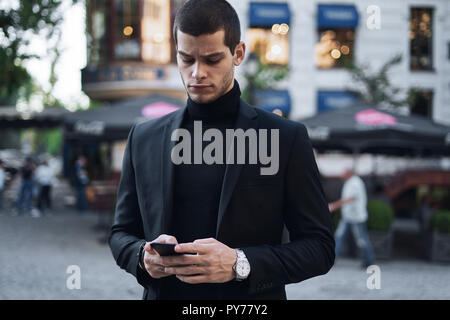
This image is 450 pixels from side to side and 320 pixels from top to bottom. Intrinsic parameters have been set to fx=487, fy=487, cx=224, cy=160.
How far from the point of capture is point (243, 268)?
1641mm

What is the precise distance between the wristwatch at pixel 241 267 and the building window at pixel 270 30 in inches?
726

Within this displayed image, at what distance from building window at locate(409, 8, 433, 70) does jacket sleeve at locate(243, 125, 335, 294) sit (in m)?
21.2

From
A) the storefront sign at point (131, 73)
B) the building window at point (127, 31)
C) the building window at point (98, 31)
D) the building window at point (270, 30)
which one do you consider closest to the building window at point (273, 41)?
the building window at point (270, 30)

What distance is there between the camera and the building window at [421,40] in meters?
21.1

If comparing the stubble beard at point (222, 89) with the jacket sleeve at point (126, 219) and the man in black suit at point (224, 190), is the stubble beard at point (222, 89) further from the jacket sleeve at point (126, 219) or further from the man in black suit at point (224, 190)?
the jacket sleeve at point (126, 219)

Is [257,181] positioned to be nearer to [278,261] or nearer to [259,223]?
[259,223]

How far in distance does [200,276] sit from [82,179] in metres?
16.8

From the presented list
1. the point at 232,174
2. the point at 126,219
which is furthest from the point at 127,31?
the point at 232,174

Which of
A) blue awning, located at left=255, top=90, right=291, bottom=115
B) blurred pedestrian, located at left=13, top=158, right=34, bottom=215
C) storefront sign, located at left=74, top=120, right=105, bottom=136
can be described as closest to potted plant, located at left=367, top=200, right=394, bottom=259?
storefront sign, located at left=74, top=120, right=105, bottom=136

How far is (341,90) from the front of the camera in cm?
2059

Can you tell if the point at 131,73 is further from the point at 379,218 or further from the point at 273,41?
→ the point at 379,218

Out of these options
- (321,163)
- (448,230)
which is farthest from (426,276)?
(321,163)

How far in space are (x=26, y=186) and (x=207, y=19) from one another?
16314mm

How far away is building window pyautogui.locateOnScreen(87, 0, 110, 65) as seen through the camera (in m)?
19.8
